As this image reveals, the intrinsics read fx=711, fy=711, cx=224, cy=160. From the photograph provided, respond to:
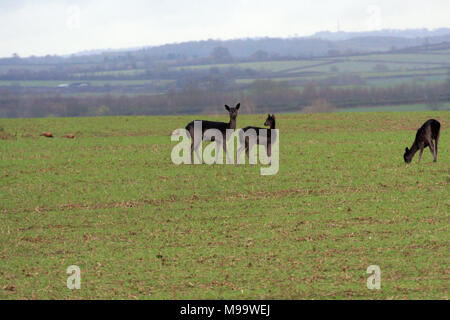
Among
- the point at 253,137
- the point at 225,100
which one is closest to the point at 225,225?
the point at 253,137

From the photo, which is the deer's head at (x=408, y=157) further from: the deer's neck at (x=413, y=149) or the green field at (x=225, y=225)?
the green field at (x=225, y=225)

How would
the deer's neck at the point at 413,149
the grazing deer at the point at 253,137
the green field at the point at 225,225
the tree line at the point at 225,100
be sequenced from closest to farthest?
the green field at the point at 225,225 < the deer's neck at the point at 413,149 < the grazing deer at the point at 253,137 < the tree line at the point at 225,100

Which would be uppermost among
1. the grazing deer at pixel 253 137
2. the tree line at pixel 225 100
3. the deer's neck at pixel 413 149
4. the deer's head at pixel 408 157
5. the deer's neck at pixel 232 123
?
the tree line at pixel 225 100

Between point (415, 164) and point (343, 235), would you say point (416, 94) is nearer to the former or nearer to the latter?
point (415, 164)

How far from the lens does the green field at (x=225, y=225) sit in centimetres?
1193

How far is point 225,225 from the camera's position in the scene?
16266mm

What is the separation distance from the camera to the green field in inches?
470

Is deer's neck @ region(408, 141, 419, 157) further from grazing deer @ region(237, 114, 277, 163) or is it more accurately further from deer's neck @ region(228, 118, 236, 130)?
deer's neck @ region(228, 118, 236, 130)

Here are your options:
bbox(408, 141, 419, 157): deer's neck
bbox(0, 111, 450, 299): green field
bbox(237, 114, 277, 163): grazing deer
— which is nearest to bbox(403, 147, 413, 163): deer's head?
bbox(408, 141, 419, 157): deer's neck

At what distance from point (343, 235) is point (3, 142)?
896 inches

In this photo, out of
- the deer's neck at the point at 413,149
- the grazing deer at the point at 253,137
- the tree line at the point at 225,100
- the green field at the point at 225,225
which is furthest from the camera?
the tree line at the point at 225,100

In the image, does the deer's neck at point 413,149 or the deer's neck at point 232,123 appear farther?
the deer's neck at point 232,123

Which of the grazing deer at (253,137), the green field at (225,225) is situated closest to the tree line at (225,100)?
the green field at (225,225)

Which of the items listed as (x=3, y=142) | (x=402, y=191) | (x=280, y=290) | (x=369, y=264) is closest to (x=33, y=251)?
(x=280, y=290)
